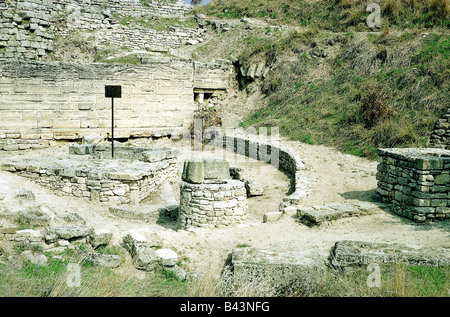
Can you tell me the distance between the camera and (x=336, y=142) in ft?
43.2

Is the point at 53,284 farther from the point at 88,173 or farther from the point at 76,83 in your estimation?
the point at 76,83

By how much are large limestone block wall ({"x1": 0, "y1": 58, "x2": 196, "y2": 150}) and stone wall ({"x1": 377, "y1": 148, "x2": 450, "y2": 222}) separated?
10.0 meters

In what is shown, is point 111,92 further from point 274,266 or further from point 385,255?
point 385,255

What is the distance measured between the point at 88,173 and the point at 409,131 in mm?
9277

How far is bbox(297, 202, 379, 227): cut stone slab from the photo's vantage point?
7441 mm

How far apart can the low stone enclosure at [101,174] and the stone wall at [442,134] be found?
7936 mm

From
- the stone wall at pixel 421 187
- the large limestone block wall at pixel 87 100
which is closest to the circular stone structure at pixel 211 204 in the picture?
the stone wall at pixel 421 187

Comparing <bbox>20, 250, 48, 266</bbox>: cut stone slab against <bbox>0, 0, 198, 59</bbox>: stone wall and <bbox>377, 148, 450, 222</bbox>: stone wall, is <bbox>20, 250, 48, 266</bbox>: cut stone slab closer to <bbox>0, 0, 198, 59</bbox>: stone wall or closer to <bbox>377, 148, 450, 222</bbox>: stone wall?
<bbox>377, 148, 450, 222</bbox>: stone wall

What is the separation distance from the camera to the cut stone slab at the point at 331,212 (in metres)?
7.44

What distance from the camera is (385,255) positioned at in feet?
18.3

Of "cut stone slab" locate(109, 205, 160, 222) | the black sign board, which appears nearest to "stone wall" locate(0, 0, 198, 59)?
the black sign board

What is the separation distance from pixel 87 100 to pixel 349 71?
10654 mm

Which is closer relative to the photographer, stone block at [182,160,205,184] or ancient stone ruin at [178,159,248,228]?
ancient stone ruin at [178,159,248,228]

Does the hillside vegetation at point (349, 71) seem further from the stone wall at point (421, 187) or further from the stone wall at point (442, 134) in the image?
the stone wall at point (421, 187)
